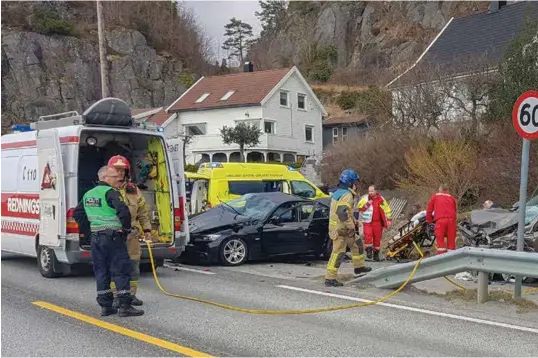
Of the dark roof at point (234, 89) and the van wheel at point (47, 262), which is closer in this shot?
the van wheel at point (47, 262)

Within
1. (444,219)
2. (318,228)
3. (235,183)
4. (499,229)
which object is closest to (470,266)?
(499,229)

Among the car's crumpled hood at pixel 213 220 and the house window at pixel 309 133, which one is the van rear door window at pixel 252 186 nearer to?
the car's crumpled hood at pixel 213 220

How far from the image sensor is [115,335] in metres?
6.25

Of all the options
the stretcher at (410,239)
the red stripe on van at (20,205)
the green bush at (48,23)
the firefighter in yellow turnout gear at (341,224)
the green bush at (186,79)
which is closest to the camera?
the firefighter in yellow turnout gear at (341,224)

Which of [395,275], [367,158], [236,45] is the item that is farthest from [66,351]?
[236,45]

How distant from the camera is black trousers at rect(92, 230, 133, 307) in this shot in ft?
22.5

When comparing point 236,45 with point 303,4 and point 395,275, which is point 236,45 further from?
point 395,275

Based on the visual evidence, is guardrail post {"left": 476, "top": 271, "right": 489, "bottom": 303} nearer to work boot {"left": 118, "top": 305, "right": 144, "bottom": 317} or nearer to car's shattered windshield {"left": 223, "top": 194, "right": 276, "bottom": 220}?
work boot {"left": 118, "top": 305, "right": 144, "bottom": 317}

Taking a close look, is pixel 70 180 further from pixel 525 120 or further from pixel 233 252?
pixel 525 120

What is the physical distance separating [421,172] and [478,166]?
5.41 feet

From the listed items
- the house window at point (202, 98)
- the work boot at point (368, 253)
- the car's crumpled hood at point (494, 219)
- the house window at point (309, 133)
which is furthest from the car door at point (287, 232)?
the house window at point (309, 133)

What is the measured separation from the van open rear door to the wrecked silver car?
6529 mm

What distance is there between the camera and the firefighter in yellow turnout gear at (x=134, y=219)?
7.14 meters

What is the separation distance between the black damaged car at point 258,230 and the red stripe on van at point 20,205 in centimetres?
284
